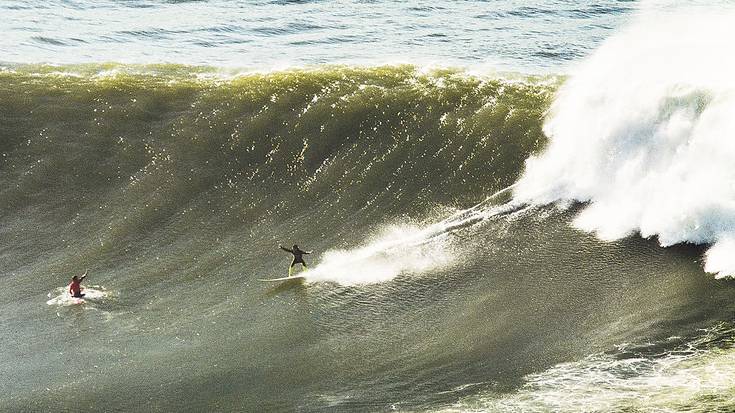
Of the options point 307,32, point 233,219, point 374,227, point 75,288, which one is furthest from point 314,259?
point 307,32

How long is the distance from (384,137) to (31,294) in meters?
9.63

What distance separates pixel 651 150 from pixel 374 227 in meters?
6.21

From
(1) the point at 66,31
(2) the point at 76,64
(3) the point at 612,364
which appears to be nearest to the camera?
(3) the point at 612,364

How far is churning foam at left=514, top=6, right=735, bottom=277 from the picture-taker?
1764 cm

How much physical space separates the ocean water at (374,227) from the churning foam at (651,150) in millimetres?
57

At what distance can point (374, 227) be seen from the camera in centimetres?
1928

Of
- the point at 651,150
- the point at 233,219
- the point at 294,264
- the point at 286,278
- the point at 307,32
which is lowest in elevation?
the point at 286,278

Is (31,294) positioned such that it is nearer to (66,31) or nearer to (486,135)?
(486,135)

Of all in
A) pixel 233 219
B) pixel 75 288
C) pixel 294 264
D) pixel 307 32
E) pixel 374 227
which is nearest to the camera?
pixel 75 288

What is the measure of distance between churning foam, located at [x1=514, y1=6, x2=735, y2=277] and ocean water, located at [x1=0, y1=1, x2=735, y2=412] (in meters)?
0.06

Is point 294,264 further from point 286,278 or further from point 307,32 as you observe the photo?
point 307,32

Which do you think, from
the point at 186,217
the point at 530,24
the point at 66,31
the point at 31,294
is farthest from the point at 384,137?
the point at 66,31

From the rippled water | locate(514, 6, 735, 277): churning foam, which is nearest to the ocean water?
locate(514, 6, 735, 277): churning foam

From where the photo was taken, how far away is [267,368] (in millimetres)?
14367
